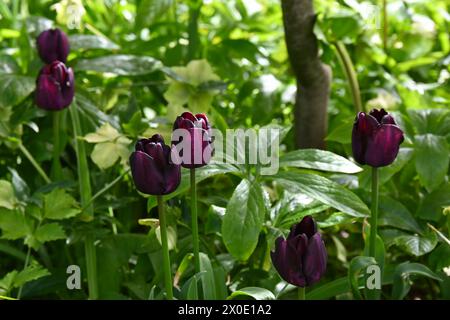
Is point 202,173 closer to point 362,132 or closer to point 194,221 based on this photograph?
point 194,221

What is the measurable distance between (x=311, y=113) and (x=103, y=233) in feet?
1.42

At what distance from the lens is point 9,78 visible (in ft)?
3.85

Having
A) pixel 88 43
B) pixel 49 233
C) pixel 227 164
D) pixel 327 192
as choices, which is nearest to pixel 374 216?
pixel 327 192

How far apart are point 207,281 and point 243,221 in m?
0.08

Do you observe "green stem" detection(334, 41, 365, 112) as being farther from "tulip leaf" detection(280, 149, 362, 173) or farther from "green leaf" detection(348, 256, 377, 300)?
"green leaf" detection(348, 256, 377, 300)

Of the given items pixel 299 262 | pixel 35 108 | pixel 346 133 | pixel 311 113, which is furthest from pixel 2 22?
pixel 299 262

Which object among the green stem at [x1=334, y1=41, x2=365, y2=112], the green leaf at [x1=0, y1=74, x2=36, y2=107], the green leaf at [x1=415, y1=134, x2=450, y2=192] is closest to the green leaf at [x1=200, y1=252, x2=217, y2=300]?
the green leaf at [x1=415, y1=134, x2=450, y2=192]

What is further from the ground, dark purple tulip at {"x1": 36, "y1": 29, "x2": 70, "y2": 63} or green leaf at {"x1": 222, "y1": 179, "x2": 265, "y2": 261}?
dark purple tulip at {"x1": 36, "y1": 29, "x2": 70, "y2": 63}

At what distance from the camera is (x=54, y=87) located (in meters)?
1.03

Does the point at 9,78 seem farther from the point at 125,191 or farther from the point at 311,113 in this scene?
the point at 311,113

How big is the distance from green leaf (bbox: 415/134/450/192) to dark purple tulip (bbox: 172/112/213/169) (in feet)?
1.17

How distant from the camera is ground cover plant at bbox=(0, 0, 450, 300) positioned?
805 millimetres

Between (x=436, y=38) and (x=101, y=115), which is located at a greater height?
(x=436, y=38)

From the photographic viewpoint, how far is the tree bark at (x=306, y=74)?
120 cm
